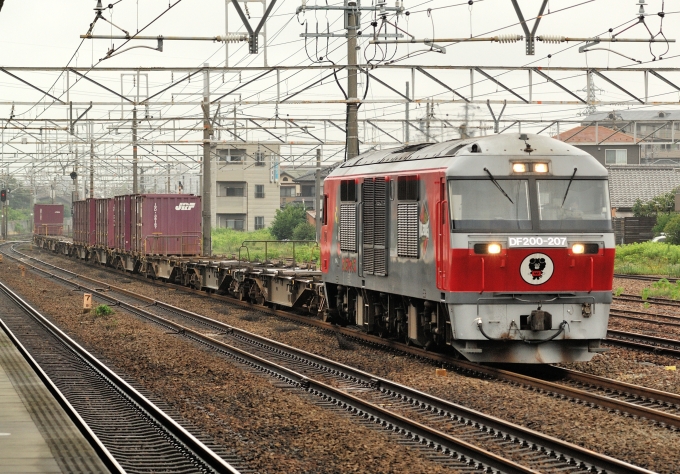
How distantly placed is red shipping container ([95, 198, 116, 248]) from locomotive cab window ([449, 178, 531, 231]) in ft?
107

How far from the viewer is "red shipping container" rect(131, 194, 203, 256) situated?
37.6 metres

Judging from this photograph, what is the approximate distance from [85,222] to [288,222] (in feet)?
51.0

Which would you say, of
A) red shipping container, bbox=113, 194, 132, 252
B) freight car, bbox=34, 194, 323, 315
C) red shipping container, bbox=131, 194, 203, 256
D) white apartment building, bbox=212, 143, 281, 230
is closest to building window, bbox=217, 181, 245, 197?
white apartment building, bbox=212, 143, 281, 230

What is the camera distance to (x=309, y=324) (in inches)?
854

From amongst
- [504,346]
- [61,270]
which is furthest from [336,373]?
[61,270]

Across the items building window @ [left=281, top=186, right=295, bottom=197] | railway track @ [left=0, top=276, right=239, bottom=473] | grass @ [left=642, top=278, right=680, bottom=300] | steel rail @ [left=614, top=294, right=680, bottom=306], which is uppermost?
building window @ [left=281, top=186, right=295, bottom=197]

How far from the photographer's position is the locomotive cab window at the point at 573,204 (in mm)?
13977

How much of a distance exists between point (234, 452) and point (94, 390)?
4.67m

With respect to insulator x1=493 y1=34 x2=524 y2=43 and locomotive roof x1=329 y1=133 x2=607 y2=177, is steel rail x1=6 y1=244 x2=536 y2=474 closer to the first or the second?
locomotive roof x1=329 y1=133 x2=607 y2=177

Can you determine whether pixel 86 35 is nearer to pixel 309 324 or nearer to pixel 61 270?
pixel 309 324

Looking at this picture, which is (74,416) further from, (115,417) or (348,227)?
(348,227)

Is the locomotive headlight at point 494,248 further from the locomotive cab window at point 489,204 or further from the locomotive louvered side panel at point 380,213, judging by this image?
the locomotive louvered side panel at point 380,213

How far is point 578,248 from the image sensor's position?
1391 cm

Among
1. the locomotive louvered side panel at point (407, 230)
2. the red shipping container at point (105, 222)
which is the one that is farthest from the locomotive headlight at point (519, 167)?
the red shipping container at point (105, 222)
